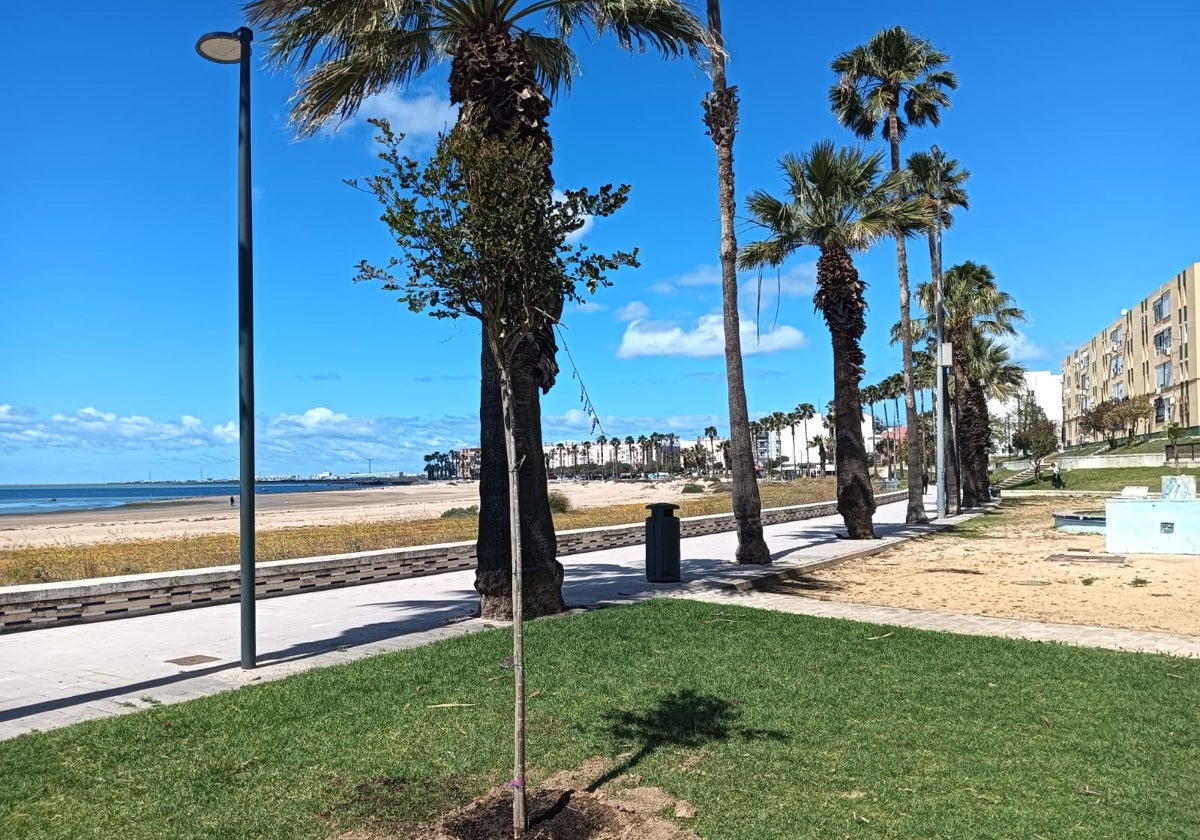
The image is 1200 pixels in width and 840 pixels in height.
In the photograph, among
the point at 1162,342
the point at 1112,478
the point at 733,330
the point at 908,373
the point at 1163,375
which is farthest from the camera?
the point at 1163,375

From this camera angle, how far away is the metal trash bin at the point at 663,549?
13.0 meters

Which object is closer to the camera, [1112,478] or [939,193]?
[939,193]

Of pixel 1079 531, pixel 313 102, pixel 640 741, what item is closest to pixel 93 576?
pixel 313 102

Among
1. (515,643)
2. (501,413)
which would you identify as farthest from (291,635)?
(515,643)

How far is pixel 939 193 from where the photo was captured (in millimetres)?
29453

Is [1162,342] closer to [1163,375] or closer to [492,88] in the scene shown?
[1163,375]

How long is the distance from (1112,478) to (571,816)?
55046 millimetres

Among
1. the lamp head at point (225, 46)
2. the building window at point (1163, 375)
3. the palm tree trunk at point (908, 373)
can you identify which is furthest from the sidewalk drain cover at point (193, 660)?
the building window at point (1163, 375)

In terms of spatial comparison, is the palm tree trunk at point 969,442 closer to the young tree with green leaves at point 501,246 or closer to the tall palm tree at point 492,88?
the tall palm tree at point 492,88

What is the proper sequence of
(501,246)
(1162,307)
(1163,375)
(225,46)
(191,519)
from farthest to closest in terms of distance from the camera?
(1163,375) → (1162,307) → (191,519) → (225,46) → (501,246)

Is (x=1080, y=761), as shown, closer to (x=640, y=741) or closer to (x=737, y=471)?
(x=640, y=741)

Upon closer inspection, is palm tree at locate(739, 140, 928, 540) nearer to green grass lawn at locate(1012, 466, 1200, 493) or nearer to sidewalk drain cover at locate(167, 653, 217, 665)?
sidewalk drain cover at locate(167, 653, 217, 665)

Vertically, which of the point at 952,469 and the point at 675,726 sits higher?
the point at 952,469

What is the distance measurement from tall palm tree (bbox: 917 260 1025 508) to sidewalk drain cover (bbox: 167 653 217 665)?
30.8 metres
